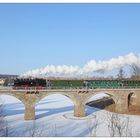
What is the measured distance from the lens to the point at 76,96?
121 feet

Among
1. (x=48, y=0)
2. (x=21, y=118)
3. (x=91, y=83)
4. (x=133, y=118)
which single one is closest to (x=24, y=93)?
(x=21, y=118)

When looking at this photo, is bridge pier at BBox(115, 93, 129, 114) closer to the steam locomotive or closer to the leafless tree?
the steam locomotive

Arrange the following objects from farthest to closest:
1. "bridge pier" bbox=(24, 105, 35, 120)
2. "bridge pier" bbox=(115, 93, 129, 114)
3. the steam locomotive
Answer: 1. "bridge pier" bbox=(115, 93, 129, 114)
2. the steam locomotive
3. "bridge pier" bbox=(24, 105, 35, 120)

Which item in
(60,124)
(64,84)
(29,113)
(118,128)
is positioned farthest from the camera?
(64,84)

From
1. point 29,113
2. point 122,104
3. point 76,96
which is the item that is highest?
point 76,96

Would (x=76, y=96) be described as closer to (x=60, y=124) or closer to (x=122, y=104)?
(x=60, y=124)

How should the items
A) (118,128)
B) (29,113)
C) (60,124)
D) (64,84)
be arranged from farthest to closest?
1. (64,84)
2. (29,113)
3. (60,124)
4. (118,128)

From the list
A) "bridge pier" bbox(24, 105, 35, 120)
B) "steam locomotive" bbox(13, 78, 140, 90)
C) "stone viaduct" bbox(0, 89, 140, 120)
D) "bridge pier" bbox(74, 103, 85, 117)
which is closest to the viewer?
"bridge pier" bbox(24, 105, 35, 120)

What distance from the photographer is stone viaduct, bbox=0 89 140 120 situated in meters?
34.6

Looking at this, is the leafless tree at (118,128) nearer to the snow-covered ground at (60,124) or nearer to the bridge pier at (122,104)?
the snow-covered ground at (60,124)

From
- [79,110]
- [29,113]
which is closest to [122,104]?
[79,110]

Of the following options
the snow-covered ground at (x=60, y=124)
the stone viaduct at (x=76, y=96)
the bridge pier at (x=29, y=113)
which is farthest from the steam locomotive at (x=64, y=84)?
the snow-covered ground at (x=60, y=124)

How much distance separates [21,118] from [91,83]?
10.6 metres

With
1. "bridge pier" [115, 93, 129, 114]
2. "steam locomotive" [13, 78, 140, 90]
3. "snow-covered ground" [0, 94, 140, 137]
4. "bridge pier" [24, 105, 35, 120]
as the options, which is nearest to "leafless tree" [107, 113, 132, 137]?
"snow-covered ground" [0, 94, 140, 137]
